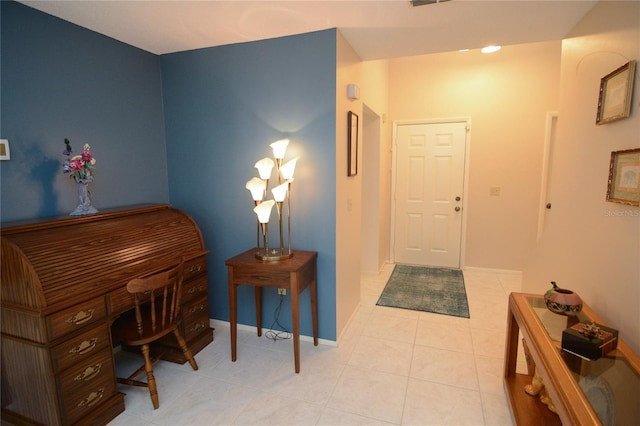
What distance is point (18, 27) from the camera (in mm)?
1877

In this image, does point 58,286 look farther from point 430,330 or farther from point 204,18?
point 430,330

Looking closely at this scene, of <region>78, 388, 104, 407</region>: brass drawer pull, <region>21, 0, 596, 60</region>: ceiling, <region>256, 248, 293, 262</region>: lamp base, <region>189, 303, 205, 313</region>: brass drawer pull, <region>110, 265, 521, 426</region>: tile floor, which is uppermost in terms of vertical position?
<region>21, 0, 596, 60</region>: ceiling

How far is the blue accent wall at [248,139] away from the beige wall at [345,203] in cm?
7

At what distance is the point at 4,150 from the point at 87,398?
1.46m

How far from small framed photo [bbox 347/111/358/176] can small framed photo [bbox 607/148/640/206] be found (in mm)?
1637

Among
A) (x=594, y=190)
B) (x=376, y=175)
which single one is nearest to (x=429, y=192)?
(x=376, y=175)

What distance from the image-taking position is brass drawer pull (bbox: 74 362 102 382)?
1.70m

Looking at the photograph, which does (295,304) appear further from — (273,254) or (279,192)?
(279,192)

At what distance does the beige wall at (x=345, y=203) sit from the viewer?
244cm

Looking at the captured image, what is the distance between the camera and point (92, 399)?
1757 mm

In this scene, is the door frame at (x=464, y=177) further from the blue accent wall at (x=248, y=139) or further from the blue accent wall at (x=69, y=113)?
the blue accent wall at (x=69, y=113)

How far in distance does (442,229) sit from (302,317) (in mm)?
2580

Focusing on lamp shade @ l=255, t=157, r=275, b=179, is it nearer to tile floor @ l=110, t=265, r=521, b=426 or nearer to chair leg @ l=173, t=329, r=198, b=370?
chair leg @ l=173, t=329, r=198, b=370

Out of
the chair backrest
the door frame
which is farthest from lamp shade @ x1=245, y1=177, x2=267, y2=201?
the door frame
